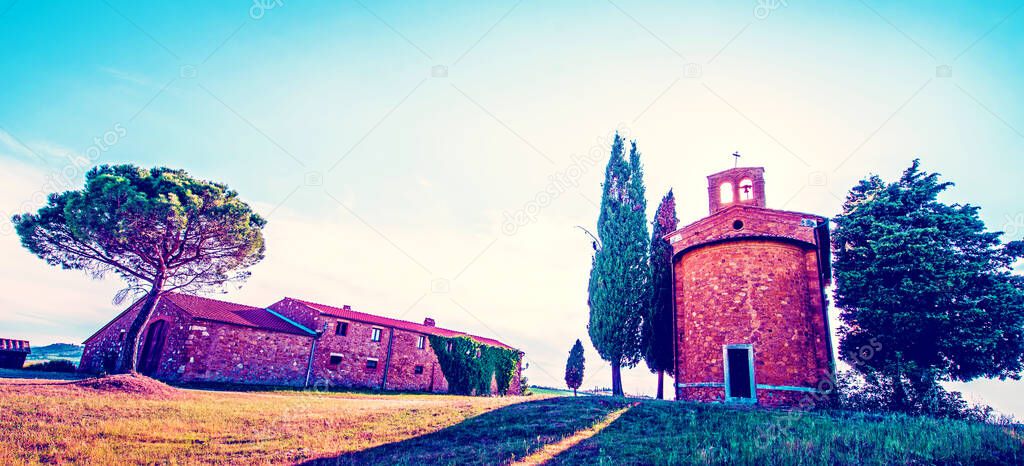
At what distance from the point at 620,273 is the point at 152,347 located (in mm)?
26394

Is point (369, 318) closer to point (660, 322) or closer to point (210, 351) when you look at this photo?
point (210, 351)

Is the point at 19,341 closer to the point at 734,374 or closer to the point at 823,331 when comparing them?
the point at 734,374

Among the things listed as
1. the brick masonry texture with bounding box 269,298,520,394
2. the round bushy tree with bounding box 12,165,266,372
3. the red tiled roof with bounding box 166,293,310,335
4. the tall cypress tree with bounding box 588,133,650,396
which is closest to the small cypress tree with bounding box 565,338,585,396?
the brick masonry texture with bounding box 269,298,520,394

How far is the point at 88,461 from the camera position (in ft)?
31.0

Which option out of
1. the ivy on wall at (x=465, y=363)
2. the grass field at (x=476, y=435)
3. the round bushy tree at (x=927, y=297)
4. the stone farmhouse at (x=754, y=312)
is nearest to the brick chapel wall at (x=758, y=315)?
the stone farmhouse at (x=754, y=312)

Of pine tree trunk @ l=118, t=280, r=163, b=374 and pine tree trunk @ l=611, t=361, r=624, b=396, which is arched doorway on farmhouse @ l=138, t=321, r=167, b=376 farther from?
pine tree trunk @ l=611, t=361, r=624, b=396

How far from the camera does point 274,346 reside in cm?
2775

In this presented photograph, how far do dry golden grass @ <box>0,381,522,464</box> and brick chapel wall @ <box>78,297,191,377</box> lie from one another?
297 inches

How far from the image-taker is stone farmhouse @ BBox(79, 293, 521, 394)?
25.3 metres

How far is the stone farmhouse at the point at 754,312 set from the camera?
16.1m

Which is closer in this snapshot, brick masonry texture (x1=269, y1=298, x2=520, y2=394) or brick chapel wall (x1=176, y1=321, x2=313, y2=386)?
brick chapel wall (x1=176, y1=321, x2=313, y2=386)

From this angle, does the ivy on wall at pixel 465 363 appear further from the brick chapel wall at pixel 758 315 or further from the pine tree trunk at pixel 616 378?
the brick chapel wall at pixel 758 315

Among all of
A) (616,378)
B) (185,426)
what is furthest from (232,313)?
(616,378)

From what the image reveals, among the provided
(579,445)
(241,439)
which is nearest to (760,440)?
(579,445)
